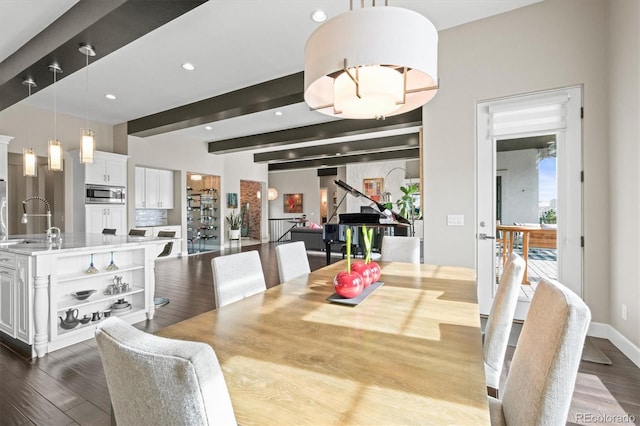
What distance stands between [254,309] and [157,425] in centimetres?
88

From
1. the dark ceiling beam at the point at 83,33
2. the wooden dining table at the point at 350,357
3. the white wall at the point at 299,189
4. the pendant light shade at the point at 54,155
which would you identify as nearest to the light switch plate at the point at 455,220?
the wooden dining table at the point at 350,357

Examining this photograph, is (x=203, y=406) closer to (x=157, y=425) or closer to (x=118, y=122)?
(x=157, y=425)

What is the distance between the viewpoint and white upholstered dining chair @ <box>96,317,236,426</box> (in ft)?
1.74

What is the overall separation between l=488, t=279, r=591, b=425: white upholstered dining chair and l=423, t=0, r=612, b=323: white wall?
255 cm

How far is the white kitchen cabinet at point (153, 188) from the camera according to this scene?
292 inches

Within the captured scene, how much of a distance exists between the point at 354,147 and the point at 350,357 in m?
7.87

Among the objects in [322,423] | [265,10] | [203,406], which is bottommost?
[322,423]

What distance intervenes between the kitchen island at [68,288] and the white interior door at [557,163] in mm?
3581

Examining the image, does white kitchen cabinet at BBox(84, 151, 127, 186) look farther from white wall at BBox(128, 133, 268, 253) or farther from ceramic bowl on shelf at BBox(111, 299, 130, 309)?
ceramic bowl on shelf at BBox(111, 299, 130, 309)

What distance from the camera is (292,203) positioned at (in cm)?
1253

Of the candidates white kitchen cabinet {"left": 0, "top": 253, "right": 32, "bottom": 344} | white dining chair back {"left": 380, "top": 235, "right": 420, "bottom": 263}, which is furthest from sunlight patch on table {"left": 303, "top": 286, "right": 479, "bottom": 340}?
white kitchen cabinet {"left": 0, "top": 253, "right": 32, "bottom": 344}

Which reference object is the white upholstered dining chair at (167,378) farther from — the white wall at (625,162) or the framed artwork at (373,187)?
the framed artwork at (373,187)

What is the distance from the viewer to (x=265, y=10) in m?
3.00

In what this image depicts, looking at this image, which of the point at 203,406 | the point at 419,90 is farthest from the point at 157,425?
the point at 419,90
